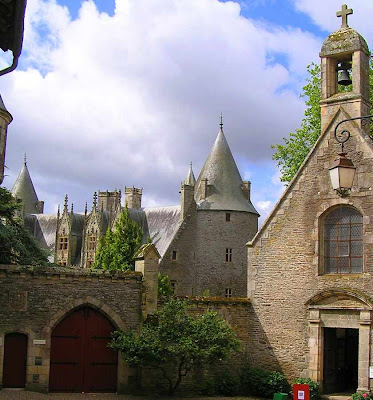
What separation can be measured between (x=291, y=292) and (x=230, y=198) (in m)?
26.8

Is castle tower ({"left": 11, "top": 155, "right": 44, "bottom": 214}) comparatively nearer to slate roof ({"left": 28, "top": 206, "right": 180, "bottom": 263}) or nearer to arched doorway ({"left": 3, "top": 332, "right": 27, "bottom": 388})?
slate roof ({"left": 28, "top": 206, "right": 180, "bottom": 263})

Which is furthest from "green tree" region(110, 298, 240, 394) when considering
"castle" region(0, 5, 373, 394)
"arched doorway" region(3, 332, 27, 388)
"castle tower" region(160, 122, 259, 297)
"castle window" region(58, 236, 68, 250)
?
"castle window" region(58, 236, 68, 250)

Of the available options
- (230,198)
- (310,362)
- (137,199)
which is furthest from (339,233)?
(137,199)

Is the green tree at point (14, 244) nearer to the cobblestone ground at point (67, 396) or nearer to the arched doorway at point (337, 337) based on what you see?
the cobblestone ground at point (67, 396)

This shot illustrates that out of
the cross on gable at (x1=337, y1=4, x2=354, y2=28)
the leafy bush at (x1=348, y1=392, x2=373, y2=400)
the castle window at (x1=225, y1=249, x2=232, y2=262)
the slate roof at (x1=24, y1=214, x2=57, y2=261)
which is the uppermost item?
the cross on gable at (x1=337, y1=4, x2=354, y2=28)

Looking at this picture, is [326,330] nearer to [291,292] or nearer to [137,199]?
[291,292]

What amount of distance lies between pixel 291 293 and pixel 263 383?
2839 mm

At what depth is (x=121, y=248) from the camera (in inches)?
1734

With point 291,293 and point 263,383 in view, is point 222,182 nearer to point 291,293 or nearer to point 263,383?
point 291,293

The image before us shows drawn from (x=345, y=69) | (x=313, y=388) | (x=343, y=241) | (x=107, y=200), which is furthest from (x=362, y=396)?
(x=107, y=200)

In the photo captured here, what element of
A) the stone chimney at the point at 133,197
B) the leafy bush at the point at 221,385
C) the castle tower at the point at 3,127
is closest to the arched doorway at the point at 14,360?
the leafy bush at the point at 221,385

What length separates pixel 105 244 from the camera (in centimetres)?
4681

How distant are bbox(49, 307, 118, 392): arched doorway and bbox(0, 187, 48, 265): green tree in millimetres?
4013

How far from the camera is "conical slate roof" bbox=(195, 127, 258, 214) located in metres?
46.9
